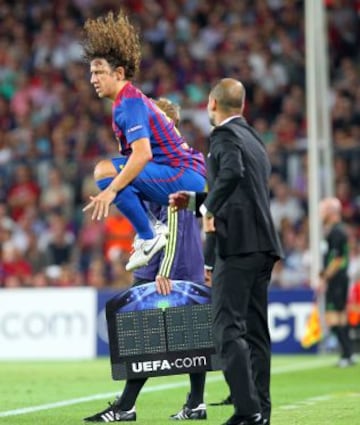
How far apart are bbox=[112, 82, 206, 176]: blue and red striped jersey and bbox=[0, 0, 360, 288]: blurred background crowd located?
35.2ft

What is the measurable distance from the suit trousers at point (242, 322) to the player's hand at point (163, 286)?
1353mm

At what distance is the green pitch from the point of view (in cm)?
985

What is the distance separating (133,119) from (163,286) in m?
1.29

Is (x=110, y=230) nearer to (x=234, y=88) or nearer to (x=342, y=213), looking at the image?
(x=342, y=213)

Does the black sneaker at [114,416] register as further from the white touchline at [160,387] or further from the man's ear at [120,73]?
the man's ear at [120,73]

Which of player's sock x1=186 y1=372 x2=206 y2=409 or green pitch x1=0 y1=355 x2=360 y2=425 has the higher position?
player's sock x1=186 y1=372 x2=206 y2=409

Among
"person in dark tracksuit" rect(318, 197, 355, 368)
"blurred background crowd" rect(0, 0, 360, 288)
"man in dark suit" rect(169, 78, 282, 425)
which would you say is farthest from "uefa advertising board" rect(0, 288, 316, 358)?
"man in dark suit" rect(169, 78, 282, 425)

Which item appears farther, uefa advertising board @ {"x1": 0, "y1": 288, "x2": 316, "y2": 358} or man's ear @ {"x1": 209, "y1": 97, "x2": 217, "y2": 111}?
uefa advertising board @ {"x1": 0, "y1": 288, "x2": 316, "y2": 358}

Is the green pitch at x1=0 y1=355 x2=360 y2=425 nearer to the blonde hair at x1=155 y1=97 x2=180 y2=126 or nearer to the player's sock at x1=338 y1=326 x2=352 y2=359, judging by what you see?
the player's sock at x1=338 y1=326 x2=352 y2=359

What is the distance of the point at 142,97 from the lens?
8.94 m

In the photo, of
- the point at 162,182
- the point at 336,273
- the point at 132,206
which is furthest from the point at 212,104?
the point at 336,273

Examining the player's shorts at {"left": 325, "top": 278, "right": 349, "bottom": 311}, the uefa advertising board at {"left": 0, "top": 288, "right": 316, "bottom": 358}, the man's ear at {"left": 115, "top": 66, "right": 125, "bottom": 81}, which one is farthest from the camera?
the uefa advertising board at {"left": 0, "top": 288, "right": 316, "bottom": 358}

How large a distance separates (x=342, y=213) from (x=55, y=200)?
15.3 ft

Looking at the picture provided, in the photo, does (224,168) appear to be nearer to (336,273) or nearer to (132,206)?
(132,206)
